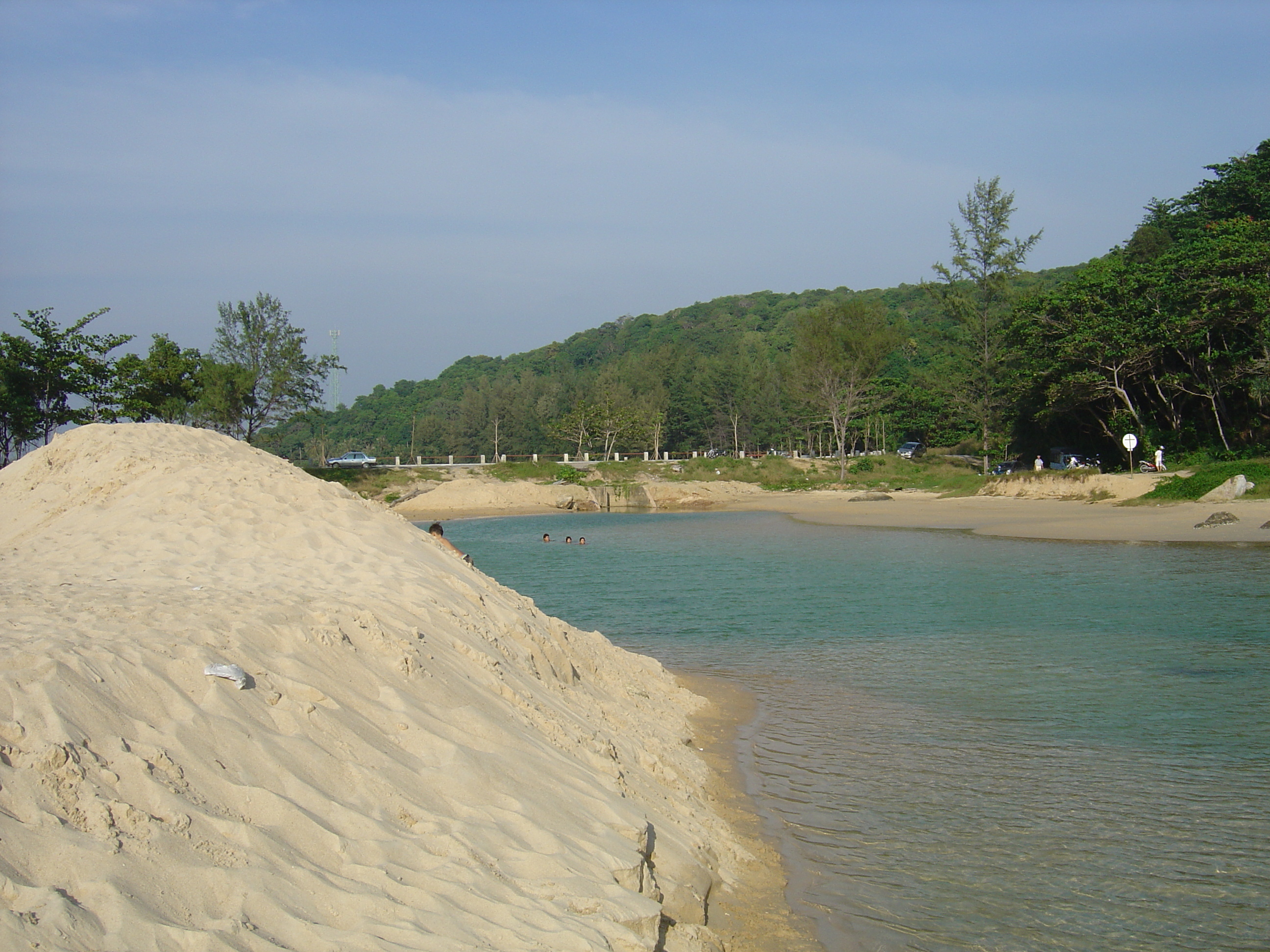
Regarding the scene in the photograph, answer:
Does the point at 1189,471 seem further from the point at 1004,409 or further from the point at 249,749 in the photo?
the point at 249,749

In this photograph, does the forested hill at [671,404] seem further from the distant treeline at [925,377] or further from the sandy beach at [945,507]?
the sandy beach at [945,507]

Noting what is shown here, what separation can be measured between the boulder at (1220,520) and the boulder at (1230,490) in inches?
132

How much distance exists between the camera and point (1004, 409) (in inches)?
2002

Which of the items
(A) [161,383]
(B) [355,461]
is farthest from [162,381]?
(B) [355,461]

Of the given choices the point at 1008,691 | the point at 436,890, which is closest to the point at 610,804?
the point at 436,890

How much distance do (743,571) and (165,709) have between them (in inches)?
718

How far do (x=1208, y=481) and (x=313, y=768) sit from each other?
30522 millimetres

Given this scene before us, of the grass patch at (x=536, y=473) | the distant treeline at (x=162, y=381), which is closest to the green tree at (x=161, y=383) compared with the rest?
the distant treeline at (x=162, y=381)

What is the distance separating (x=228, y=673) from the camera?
184 inches

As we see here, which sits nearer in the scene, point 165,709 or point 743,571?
point 165,709

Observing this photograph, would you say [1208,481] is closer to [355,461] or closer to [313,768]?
[313,768]

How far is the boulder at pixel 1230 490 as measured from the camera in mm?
26234

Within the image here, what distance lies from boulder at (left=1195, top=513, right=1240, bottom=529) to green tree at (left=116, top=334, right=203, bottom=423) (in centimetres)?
4126

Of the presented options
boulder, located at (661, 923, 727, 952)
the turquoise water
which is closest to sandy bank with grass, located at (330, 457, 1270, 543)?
the turquoise water
